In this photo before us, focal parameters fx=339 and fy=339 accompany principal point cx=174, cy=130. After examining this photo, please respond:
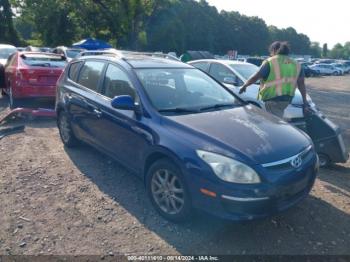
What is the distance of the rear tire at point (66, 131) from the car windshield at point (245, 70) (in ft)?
14.1

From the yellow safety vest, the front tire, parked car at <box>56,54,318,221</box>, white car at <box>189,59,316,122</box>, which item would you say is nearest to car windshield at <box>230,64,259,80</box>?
white car at <box>189,59,316,122</box>

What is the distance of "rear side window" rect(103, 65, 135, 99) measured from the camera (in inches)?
168

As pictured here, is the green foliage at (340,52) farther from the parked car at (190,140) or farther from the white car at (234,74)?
the parked car at (190,140)

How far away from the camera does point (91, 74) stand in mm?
5117

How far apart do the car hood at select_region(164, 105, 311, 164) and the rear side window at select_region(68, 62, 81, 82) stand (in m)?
2.52

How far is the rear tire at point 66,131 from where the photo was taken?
5681 mm

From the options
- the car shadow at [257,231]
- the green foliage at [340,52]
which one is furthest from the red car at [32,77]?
the green foliage at [340,52]

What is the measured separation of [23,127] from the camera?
7.27m

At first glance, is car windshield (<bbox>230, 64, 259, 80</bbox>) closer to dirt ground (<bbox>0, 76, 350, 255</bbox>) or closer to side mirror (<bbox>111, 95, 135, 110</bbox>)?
dirt ground (<bbox>0, 76, 350, 255</bbox>)

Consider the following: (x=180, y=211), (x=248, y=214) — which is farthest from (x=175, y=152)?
(x=248, y=214)

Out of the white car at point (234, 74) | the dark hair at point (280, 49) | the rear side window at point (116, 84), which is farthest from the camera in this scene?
the white car at point (234, 74)

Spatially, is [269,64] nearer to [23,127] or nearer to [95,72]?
[95,72]

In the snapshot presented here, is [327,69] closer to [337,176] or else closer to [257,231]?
[337,176]

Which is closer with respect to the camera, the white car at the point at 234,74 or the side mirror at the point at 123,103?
the side mirror at the point at 123,103
